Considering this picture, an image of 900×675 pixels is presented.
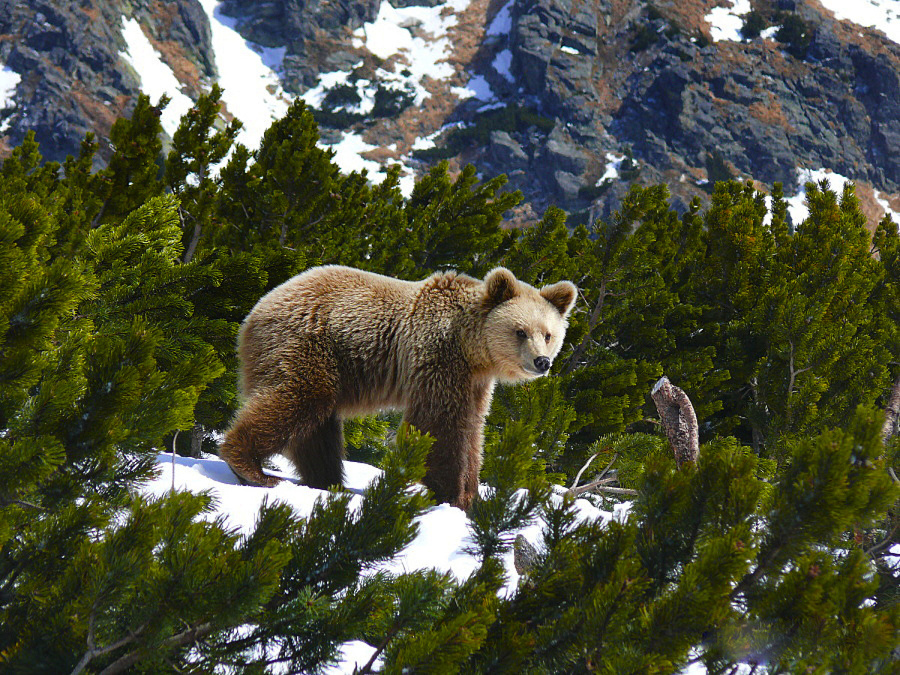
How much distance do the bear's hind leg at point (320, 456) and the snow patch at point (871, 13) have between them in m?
144

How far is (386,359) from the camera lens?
4.25 meters

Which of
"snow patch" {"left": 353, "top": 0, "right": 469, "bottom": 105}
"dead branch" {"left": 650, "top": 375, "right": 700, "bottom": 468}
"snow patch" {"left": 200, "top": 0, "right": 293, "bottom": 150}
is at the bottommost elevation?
"snow patch" {"left": 200, "top": 0, "right": 293, "bottom": 150}

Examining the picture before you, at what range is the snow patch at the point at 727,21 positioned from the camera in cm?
11146

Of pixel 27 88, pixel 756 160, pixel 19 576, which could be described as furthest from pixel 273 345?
pixel 756 160

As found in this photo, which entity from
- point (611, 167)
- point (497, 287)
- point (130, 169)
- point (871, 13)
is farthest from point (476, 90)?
point (497, 287)

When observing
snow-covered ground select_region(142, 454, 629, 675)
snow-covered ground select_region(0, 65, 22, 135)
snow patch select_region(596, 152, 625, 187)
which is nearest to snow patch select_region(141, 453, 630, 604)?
snow-covered ground select_region(142, 454, 629, 675)

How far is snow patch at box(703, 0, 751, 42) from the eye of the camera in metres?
111

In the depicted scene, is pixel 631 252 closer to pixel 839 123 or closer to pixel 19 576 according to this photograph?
pixel 19 576

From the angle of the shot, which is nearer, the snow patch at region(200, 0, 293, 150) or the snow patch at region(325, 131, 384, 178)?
the snow patch at region(325, 131, 384, 178)

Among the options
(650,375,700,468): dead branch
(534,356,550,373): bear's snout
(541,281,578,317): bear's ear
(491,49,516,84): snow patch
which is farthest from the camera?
(491,49,516,84): snow patch

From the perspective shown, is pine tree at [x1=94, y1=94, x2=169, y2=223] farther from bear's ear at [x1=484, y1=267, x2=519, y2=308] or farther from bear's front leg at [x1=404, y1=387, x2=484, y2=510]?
bear's front leg at [x1=404, y1=387, x2=484, y2=510]

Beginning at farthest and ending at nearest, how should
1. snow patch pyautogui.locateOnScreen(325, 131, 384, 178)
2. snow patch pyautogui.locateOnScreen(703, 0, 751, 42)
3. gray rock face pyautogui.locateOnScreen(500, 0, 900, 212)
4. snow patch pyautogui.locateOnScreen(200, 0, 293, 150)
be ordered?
snow patch pyautogui.locateOnScreen(200, 0, 293, 150), snow patch pyautogui.locateOnScreen(703, 0, 751, 42), snow patch pyautogui.locateOnScreen(325, 131, 384, 178), gray rock face pyautogui.locateOnScreen(500, 0, 900, 212)

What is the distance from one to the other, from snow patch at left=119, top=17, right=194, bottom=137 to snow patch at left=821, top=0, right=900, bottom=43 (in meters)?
110

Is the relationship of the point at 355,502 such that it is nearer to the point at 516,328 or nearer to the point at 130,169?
the point at 516,328
